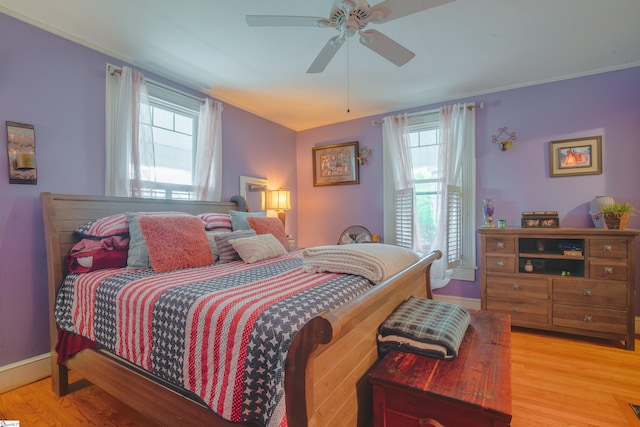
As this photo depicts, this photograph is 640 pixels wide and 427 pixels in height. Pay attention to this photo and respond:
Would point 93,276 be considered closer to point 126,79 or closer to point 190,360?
point 190,360

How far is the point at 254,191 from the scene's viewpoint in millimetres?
3824

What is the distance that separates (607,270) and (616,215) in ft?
1.58

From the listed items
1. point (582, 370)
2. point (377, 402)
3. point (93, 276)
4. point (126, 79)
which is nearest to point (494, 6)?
point (377, 402)

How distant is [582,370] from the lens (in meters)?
2.13

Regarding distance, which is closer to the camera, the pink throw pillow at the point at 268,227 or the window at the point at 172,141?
the pink throw pillow at the point at 268,227

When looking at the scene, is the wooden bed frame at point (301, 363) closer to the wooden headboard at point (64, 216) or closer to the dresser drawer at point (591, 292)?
the wooden headboard at point (64, 216)

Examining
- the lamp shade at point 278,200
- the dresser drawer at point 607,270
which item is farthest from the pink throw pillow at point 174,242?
the dresser drawer at point 607,270

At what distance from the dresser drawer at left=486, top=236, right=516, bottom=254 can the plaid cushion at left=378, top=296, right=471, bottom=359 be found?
1581mm

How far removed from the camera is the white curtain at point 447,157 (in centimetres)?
342

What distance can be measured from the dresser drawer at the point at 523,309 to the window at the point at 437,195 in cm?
53

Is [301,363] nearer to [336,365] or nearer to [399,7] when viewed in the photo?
[336,365]

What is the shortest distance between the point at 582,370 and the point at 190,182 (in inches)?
145

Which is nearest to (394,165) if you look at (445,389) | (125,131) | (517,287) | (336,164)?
(336,164)

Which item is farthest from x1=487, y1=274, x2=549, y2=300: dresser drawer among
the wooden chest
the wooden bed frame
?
the wooden chest
